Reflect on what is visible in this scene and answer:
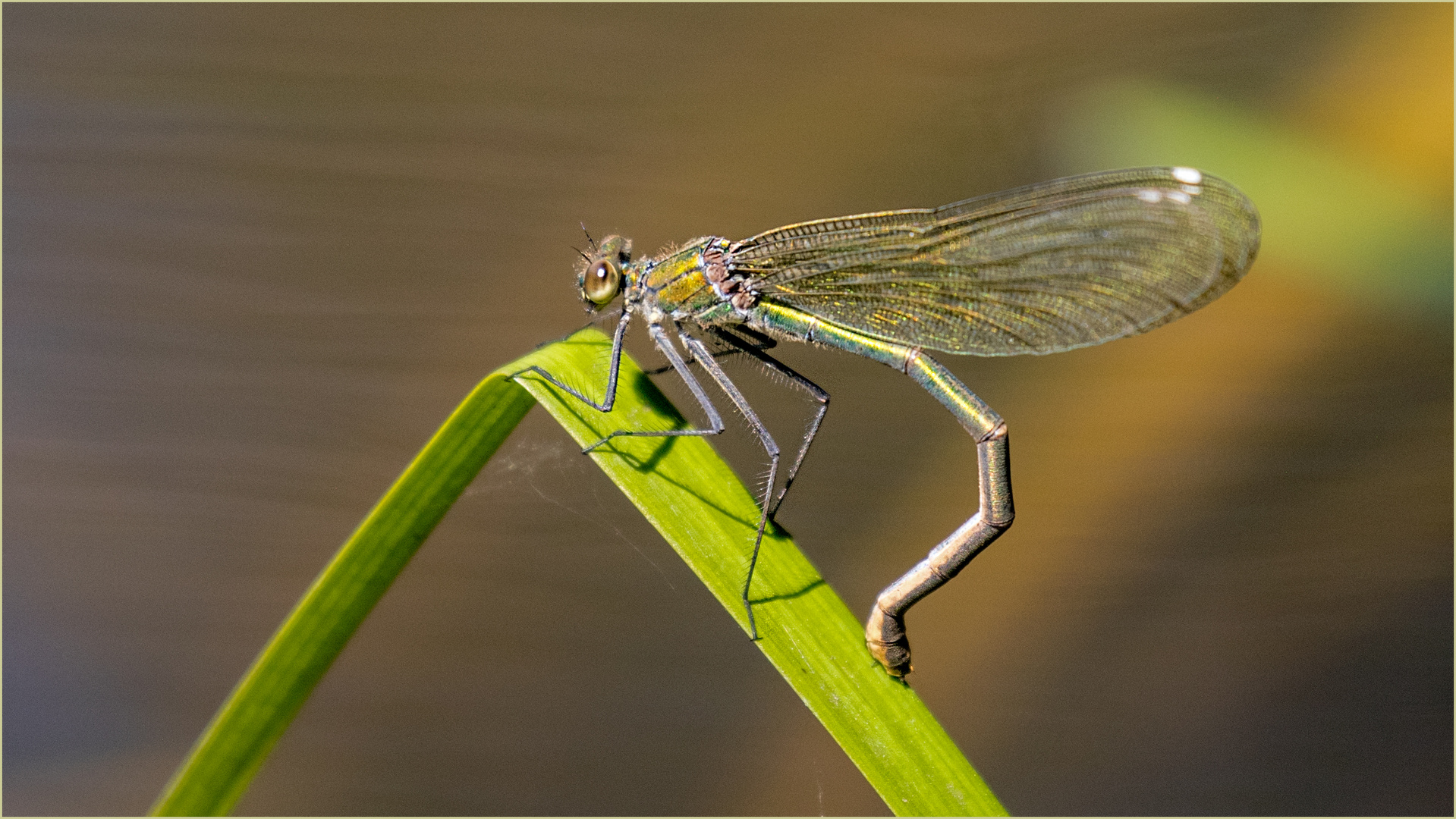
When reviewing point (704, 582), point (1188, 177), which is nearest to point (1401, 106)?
point (1188, 177)

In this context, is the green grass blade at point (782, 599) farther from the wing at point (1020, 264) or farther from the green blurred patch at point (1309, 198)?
the green blurred patch at point (1309, 198)

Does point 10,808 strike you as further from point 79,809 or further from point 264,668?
point 264,668

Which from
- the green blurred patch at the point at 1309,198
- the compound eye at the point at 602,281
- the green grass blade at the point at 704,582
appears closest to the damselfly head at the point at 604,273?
the compound eye at the point at 602,281

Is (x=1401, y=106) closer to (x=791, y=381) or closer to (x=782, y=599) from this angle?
(x=791, y=381)

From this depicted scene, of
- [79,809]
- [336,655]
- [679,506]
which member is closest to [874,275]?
[679,506]

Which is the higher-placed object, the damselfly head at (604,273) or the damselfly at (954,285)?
the damselfly head at (604,273)

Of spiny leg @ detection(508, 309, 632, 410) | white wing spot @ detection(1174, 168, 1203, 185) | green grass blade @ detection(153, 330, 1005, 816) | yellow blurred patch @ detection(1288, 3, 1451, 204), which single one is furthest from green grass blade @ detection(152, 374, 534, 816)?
yellow blurred patch @ detection(1288, 3, 1451, 204)
